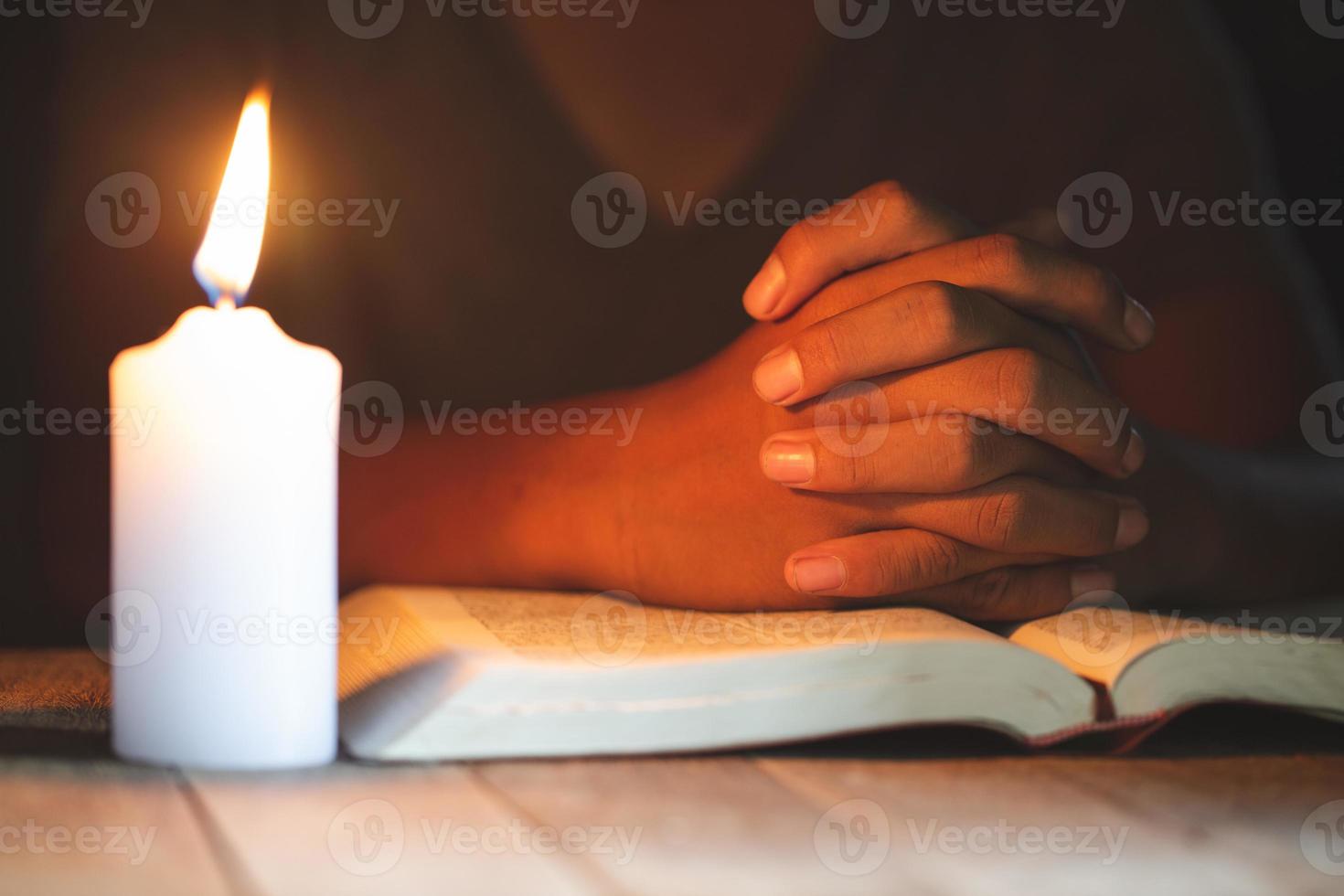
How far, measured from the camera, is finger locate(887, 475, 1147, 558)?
611 mm

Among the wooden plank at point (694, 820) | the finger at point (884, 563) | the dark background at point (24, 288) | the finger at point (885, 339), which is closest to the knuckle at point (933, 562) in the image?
the finger at point (884, 563)

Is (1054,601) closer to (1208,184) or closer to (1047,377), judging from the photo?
(1047,377)

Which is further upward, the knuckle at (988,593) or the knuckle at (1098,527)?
the knuckle at (1098,527)

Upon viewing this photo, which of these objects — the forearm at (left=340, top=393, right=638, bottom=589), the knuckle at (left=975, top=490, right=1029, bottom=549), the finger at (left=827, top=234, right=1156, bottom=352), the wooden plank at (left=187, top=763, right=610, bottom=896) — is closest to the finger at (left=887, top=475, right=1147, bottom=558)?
the knuckle at (left=975, top=490, right=1029, bottom=549)

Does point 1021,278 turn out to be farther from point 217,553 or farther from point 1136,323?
point 217,553

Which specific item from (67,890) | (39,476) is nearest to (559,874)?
(67,890)

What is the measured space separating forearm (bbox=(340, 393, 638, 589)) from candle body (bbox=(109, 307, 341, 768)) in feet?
1.06

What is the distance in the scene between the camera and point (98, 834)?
33cm

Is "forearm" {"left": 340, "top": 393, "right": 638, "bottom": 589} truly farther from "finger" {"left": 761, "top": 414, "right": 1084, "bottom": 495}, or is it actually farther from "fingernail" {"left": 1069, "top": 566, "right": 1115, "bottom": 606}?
"fingernail" {"left": 1069, "top": 566, "right": 1115, "bottom": 606}

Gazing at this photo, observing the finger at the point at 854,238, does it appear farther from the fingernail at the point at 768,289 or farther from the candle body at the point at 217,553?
the candle body at the point at 217,553

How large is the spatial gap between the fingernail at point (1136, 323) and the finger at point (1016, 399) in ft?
0.21

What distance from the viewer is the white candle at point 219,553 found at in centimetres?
40

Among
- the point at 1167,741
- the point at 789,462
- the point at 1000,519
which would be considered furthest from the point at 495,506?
the point at 1167,741

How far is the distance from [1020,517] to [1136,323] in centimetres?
17
